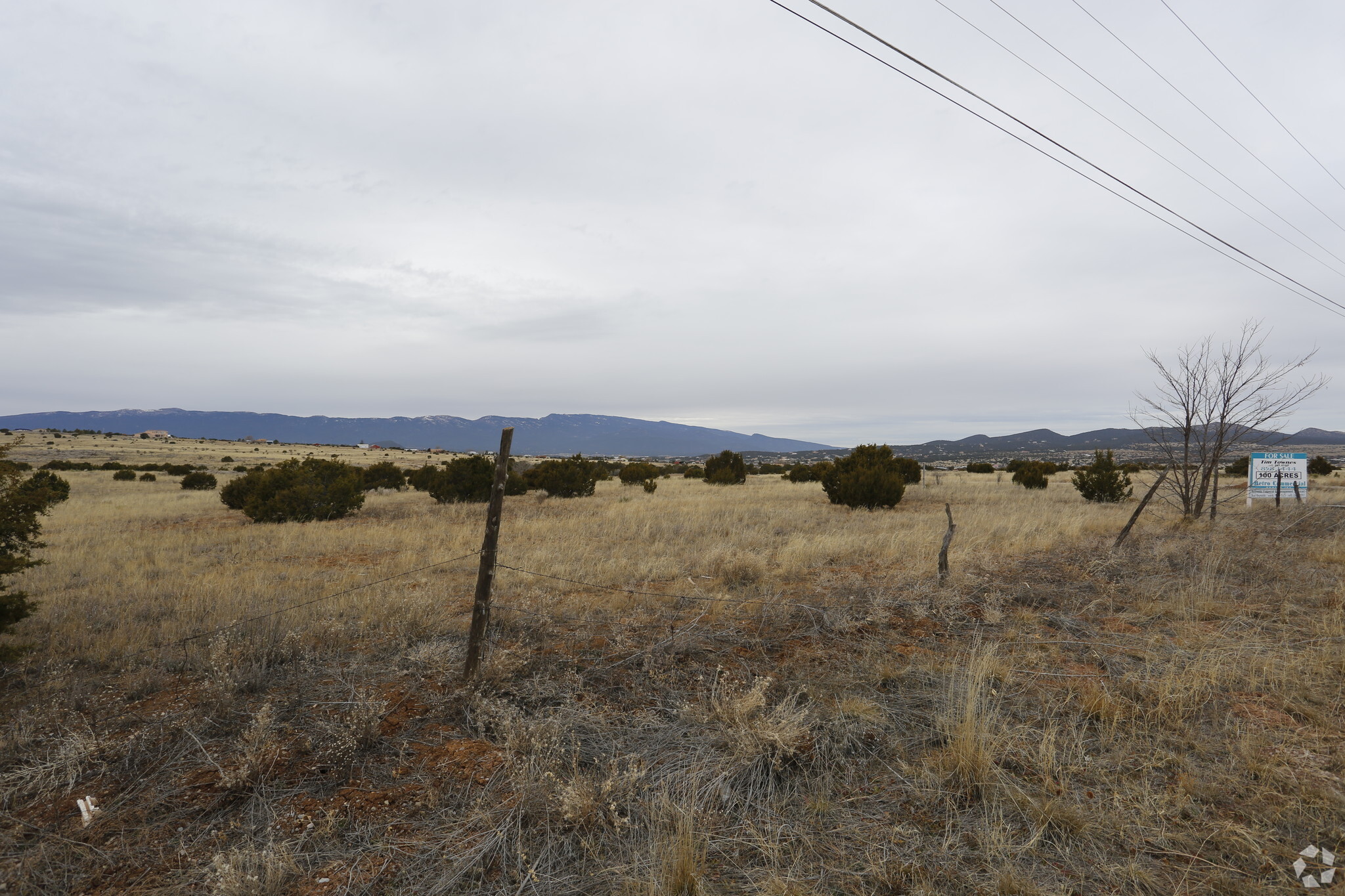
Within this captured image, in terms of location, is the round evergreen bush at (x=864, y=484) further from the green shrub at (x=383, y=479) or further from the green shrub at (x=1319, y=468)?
the green shrub at (x=1319, y=468)

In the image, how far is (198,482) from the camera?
2462cm

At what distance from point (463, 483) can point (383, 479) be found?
8121 millimetres

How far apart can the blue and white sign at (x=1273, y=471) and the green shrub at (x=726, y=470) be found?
18.4 metres

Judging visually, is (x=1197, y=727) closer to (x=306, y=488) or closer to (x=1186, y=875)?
(x=1186, y=875)

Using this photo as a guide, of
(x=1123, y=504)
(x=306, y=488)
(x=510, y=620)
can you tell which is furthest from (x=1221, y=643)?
(x=306, y=488)

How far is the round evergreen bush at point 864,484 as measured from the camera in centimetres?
1772

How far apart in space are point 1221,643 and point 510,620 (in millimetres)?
7511

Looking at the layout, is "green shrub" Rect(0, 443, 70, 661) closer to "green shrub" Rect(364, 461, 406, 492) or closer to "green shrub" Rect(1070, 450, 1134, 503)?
"green shrub" Rect(364, 461, 406, 492)

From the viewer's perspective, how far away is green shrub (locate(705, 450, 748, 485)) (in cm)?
2883

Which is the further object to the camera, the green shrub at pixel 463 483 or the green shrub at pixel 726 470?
the green shrub at pixel 726 470

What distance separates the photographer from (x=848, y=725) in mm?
4121

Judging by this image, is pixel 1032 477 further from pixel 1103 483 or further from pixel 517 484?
pixel 517 484

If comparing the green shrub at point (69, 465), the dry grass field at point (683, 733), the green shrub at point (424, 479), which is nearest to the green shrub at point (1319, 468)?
the dry grass field at point (683, 733)

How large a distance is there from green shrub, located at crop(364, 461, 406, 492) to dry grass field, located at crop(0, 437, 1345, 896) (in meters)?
16.0
